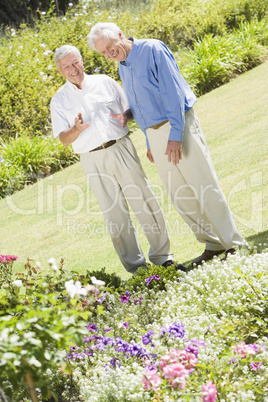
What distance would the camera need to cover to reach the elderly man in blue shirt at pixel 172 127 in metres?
3.97

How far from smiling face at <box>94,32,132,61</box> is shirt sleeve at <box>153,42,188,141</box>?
232mm

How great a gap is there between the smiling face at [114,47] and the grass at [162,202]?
197 centimetres

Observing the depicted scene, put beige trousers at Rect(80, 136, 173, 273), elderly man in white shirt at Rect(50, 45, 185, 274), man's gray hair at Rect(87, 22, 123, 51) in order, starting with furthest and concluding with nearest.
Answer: beige trousers at Rect(80, 136, 173, 273)
elderly man in white shirt at Rect(50, 45, 185, 274)
man's gray hair at Rect(87, 22, 123, 51)

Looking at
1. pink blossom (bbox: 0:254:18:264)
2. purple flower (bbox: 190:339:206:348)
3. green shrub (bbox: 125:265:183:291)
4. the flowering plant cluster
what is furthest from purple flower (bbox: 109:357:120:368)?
pink blossom (bbox: 0:254:18:264)

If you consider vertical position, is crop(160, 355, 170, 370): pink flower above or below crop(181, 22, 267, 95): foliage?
above

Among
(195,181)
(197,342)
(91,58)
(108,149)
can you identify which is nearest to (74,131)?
(108,149)

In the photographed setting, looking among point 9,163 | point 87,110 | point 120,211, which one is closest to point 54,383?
point 120,211

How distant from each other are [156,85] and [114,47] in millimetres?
420

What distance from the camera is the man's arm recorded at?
4184 mm

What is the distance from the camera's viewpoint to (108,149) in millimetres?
4406

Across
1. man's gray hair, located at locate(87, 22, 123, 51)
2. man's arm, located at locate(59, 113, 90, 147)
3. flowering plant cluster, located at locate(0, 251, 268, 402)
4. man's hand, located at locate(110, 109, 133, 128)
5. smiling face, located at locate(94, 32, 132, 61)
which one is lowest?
flowering plant cluster, located at locate(0, 251, 268, 402)

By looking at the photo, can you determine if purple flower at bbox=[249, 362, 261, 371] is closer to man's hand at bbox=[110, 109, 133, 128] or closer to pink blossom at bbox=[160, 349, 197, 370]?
pink blossom at bbox=[160, 349, 197, 370]

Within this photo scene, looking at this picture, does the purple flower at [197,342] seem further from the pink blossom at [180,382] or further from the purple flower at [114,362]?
the pink blossom at [180,382]

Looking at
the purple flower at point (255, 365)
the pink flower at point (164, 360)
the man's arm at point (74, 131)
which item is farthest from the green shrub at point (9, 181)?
the purple flower at point (255, 365)
